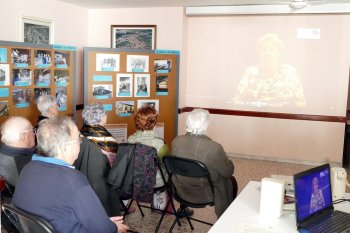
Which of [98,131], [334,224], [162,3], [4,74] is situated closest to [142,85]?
[162,3]

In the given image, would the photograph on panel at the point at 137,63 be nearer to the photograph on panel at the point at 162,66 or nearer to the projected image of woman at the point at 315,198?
the photograph on panel at the point at 162,66

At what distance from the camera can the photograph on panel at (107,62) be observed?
5.11m

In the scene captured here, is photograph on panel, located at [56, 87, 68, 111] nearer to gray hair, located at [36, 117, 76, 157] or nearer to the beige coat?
the beige coat

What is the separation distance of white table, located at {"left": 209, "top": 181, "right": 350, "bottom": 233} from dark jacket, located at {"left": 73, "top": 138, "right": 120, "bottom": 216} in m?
1.33

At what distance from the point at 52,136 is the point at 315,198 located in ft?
4.36

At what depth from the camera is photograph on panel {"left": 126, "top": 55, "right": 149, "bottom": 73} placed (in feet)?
17.3

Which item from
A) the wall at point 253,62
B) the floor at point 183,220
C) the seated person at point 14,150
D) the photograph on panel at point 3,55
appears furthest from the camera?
the wall at point 253,62

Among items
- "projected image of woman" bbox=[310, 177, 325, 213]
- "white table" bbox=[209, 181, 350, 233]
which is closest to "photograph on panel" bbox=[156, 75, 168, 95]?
"white table" bbox=[209, 181, 350, 233]

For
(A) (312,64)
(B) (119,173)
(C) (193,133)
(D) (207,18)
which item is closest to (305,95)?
(A) (312,64)

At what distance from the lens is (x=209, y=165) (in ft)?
9.23

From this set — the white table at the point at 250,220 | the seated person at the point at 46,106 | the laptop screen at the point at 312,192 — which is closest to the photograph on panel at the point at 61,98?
Answer: the seated person at the point at 46,106

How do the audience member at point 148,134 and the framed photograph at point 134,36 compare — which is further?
the framed photograph at point 134,36

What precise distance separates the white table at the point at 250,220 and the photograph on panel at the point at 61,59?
3393mm

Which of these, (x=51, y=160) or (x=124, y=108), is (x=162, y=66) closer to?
(x=124, y=108)
